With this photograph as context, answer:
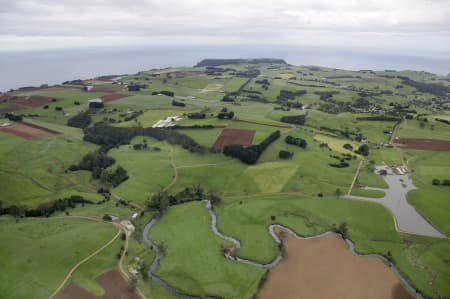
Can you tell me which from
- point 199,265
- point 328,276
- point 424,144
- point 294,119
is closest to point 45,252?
point 199,265

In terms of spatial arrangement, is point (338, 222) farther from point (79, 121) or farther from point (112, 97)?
point (112, 97)

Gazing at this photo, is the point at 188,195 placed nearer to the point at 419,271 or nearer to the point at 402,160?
the point at 419,271

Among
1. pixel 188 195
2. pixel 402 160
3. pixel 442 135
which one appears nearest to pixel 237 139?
pixel 188 195

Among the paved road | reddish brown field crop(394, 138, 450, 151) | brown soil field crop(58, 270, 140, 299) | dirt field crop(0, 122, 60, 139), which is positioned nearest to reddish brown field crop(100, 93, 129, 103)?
dirt field crop(0, 122, 60, 139)

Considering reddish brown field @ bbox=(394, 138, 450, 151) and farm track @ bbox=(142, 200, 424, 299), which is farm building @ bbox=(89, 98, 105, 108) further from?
reddish brown field @ bbox=(394, 138, 450, 151)

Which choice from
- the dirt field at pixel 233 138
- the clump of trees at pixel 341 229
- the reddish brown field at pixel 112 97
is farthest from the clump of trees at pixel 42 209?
the reddish brown field at pixel 112 97
